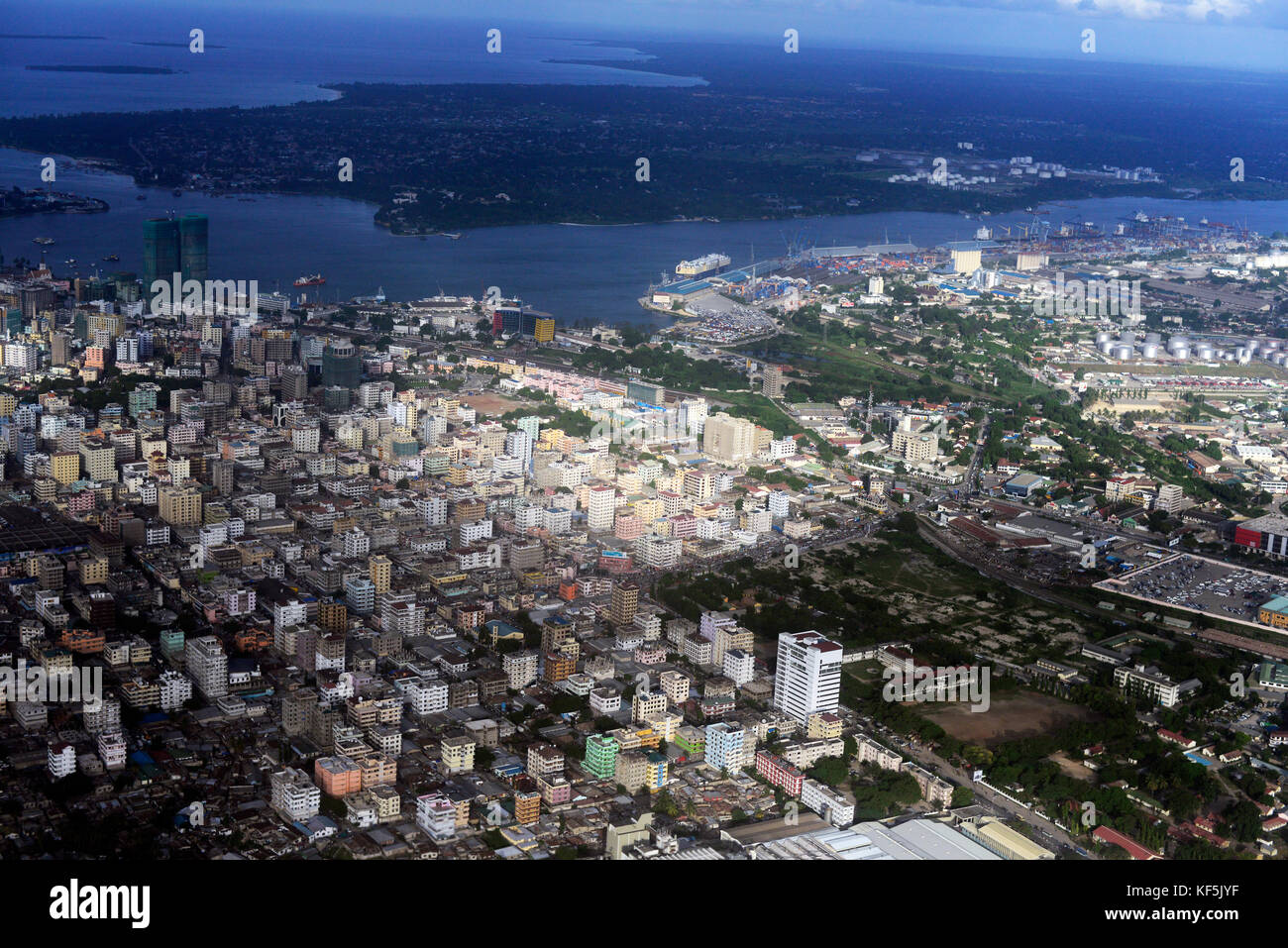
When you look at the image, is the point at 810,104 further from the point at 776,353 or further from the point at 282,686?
the point at 282,686

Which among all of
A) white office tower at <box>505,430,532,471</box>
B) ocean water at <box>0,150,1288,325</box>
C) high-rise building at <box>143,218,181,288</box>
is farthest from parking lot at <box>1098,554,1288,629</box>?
high-rise building at <box>143,218,181,288</box>

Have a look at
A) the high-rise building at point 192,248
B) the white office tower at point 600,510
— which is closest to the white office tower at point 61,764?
the white office tower at point 600,510

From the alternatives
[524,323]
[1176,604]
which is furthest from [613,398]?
[1176,604]

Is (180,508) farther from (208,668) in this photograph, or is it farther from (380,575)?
(208,668)

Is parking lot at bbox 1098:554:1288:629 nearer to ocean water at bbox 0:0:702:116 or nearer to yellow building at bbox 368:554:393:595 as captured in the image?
yellow building at bbox 368:554:393:595

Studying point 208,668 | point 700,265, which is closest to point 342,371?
point 208,668

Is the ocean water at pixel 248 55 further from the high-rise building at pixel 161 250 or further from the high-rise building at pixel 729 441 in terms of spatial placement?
the high-rise building at pixel 729 441
